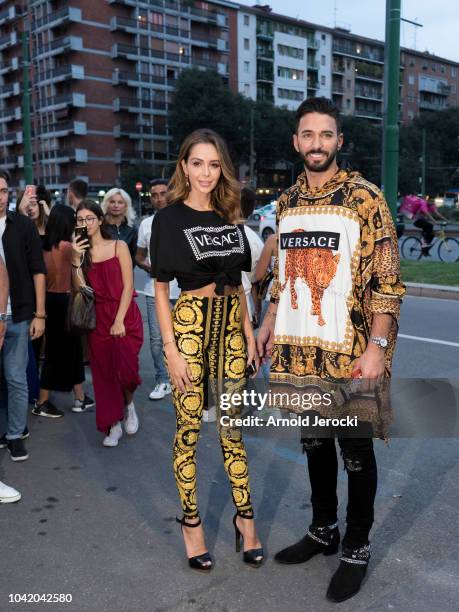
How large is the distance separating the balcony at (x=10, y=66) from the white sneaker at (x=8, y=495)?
2848 inches

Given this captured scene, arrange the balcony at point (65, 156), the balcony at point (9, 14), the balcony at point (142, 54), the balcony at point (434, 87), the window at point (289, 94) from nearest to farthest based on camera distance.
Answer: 1. the balcony at point (65, 156)
2. the balcony at point (142, 54)
3. the balcony at point (9, 14)
4. the window at point (289, 94)
5. the balcony at point (434, 87)

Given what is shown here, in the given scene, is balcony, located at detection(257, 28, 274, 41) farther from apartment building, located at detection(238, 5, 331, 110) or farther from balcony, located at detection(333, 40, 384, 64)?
balcony, located at detection(333, 40, 384, 64)

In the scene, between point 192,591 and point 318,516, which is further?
point 318,516

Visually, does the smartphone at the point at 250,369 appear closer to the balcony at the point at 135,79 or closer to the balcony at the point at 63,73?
the balcony at the point at 63,73

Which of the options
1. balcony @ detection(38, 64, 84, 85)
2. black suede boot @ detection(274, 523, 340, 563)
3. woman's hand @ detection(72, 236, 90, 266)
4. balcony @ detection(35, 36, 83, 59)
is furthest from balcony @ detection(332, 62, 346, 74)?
black suede boot @ detection(274, 523, 340, 563)

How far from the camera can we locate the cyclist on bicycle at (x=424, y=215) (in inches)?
626

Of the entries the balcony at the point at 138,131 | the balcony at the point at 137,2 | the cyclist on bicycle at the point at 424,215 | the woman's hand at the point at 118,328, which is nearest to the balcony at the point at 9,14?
the balcony at the point at 137,2

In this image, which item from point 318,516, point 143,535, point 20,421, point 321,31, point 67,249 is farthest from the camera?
point 321,31

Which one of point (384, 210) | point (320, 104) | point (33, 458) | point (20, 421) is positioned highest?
point (320, 104)

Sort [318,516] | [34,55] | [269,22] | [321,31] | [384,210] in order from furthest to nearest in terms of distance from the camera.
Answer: [321,31] → [269,22] → [34,55] → [318,516] → [384,210]

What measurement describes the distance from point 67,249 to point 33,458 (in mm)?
1768

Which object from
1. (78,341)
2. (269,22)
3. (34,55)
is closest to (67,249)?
(78,341)

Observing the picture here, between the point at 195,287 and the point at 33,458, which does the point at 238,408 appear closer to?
the point at 195,287

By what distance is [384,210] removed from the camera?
2.54 metres
